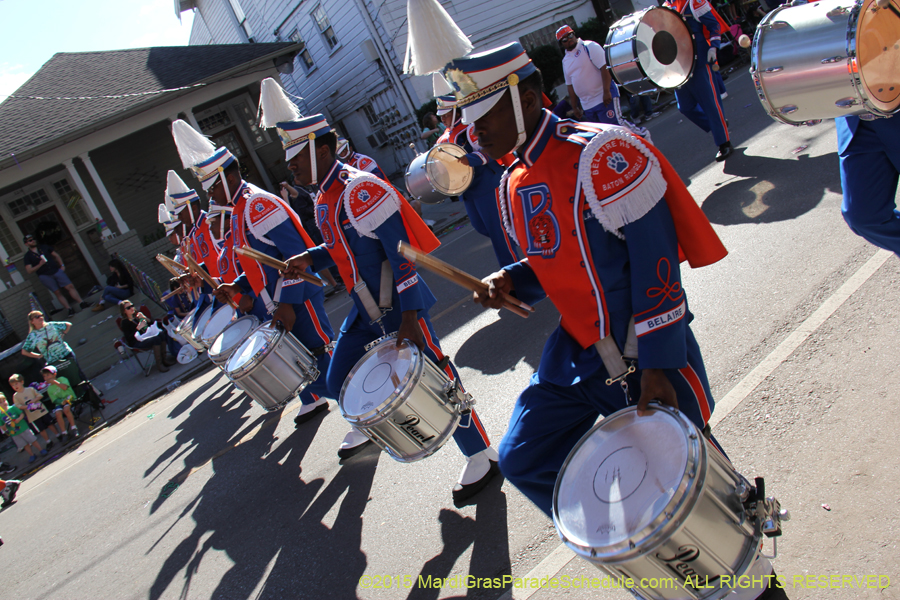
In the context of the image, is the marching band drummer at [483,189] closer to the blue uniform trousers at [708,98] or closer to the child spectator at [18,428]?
the blue uniform trousers at [708,98]

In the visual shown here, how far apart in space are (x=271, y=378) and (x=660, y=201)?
3313mm

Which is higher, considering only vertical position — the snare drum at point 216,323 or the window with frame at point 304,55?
the window with frame at point 304,55

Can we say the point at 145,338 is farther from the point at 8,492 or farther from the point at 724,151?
the point at 724,151

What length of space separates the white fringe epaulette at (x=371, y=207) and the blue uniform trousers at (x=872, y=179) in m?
2.40

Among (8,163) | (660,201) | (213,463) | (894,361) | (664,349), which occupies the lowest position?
(894,361)

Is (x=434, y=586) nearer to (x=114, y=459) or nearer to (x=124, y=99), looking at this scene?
(x=114, y=459)

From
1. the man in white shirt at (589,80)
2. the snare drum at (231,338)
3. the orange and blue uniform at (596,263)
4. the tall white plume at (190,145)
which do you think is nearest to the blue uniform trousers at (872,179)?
the orange and blue uniform at (596,263)

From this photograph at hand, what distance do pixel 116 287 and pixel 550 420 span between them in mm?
15604

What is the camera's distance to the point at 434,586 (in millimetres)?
3184

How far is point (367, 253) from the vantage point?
12.5 feet

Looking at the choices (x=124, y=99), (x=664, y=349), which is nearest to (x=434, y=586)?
(x=664, y=349)

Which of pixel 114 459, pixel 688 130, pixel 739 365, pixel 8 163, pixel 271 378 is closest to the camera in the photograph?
pixel 739 365

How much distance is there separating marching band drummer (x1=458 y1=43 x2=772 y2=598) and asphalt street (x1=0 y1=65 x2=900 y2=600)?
2.81ft

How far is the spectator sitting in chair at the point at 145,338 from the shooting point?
11.0m
